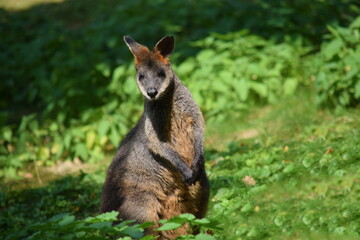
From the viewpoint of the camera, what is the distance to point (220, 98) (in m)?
8.76

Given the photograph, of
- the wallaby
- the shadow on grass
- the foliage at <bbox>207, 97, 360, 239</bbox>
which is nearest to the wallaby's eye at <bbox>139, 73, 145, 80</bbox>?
the wallaby

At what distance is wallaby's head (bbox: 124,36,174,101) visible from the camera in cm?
490

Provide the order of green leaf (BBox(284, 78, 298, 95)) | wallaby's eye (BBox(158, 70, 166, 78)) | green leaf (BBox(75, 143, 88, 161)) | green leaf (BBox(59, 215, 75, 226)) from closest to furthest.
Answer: green leaf (BBox(59, 215, 75, 226)), wallaby's eye (BBox(158, 70, 166, 78)), green leaf (BBox(75, 143, 88, 161)), green leaf (BBox(284, 78, 298, 95))

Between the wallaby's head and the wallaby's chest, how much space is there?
30 centimetres

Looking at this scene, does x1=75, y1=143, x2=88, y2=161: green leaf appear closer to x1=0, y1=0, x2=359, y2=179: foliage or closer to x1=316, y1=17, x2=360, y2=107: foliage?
x1=0, y1=0, x2=359, y2=179: foliage

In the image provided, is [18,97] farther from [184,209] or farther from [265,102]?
[184,209]

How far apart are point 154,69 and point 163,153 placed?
77cm

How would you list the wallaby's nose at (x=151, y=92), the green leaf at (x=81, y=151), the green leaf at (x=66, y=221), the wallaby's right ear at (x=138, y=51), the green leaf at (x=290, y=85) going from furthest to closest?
the green leaf at (x=290, y=85)
the green leaf at (x=81, y=151)
the wallaby's right ear at (x=138, y=51)
the wallaby's nose at (x=151, y=92)
the green leaf at (x=66, y=221)

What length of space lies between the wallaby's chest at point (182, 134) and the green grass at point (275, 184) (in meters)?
0.48

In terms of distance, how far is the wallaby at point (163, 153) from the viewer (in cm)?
495

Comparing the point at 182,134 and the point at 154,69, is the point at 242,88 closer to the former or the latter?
the point at 182,134

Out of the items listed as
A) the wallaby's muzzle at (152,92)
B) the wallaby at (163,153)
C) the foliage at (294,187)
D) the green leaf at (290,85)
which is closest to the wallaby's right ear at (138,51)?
the wallaby at (163,153)

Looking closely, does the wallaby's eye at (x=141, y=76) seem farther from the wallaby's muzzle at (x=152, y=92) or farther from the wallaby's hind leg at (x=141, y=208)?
the wallaby's hind leg at (x=141, y=208)

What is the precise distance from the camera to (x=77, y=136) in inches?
333
